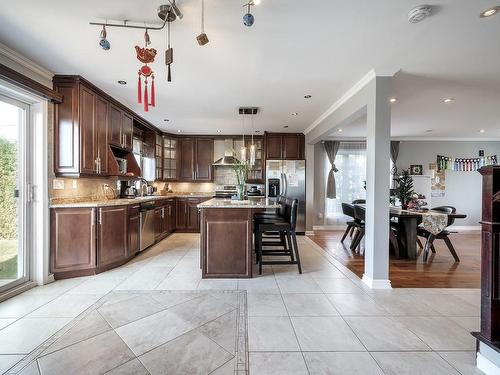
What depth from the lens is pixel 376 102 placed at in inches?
109

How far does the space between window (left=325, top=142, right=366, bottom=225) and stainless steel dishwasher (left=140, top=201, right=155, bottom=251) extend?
4518 millimetres

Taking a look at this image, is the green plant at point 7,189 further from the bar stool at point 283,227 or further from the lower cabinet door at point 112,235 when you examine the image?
the bar stool at point 283,227

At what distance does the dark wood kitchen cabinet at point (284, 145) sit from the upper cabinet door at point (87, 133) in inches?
147

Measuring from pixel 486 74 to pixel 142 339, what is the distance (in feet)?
15.3

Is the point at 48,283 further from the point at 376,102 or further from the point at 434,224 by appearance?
the point at 434,224

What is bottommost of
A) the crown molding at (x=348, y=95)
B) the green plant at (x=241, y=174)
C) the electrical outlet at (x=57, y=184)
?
the electrical outlet at (x=57, y=184)

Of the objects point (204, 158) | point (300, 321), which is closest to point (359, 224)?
point (300, 321)

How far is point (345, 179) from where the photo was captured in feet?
22.1

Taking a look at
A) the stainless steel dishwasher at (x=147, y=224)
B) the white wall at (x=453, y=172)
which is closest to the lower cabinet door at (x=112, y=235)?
the stainless steel dishwasher at (x=147, y=224)

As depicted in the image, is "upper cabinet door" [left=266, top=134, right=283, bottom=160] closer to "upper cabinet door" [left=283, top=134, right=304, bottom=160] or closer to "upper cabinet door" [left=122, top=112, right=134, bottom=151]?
"upper cabinet door" [left=283, top=134, right=304, bottom=160]

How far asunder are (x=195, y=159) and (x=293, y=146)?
257 centimetres

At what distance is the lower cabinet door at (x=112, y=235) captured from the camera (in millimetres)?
3189

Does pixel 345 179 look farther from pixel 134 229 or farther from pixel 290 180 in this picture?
pixel 134 229

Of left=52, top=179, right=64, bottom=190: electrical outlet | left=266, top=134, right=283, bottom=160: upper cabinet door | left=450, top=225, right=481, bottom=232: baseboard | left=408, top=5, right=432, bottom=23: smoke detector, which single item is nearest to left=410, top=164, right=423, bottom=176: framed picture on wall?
left=450, top=225, right=481, bottom=232: baseboard
